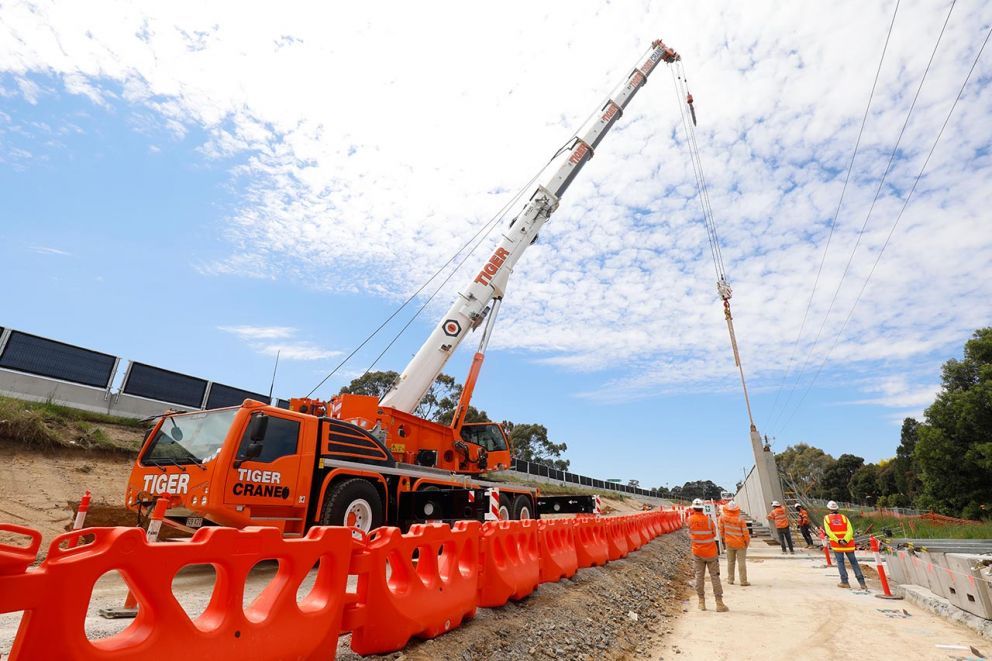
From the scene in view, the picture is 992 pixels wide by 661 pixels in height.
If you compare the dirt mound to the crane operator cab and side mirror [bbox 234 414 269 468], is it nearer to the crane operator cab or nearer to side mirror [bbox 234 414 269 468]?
side mirror [bbox 234 414 269 468]

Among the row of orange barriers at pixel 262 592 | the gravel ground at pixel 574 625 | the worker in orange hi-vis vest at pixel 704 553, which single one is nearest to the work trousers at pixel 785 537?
the gravel ground at pixel 574 625

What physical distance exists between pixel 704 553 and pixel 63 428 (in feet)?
46.7

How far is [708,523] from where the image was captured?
317 inches

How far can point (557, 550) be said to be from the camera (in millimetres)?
6914

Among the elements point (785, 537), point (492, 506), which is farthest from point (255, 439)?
point (785, 537)

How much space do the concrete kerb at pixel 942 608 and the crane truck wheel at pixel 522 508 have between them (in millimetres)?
6768

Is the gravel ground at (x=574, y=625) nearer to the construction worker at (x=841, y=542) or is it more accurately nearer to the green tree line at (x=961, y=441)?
the construction worker at (x=841, y=542)

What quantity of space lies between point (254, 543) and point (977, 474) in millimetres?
42619

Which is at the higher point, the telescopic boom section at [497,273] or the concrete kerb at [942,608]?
the telescopic boom section at [497,273]

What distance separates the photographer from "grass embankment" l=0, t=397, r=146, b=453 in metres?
10.8

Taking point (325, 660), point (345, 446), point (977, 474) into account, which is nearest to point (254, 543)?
point (325, 660)

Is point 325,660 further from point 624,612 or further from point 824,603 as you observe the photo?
point 824,603

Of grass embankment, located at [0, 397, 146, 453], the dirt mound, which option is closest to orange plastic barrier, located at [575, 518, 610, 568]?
the dirt mound

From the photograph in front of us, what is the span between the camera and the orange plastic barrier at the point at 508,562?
4.96 metres
